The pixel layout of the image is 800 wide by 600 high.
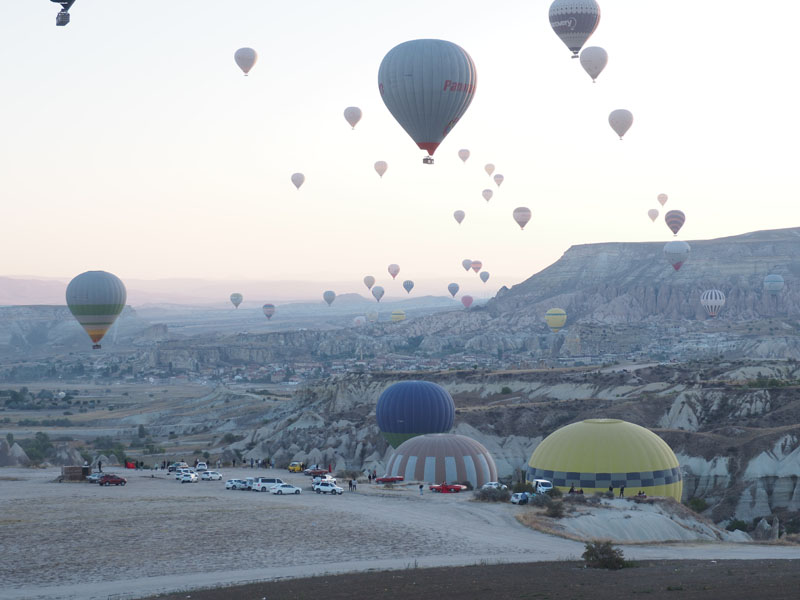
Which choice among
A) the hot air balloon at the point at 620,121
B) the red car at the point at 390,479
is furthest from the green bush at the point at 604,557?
the hot air balloon at the point at 620,121

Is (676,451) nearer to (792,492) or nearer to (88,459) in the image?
(792,492)

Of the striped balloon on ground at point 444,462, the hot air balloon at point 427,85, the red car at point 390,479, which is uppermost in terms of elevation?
the hot air balloon at point 427,85

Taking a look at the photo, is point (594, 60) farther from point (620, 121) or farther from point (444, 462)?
point (444, 462)

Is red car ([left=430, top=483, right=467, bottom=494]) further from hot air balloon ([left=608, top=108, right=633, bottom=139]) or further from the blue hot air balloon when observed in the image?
hot air balloon ([left=608, top=108, right=633, bottom=139])

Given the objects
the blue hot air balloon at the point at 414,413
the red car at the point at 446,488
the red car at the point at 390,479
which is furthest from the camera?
the blue hot air balloon at the point at 414,413

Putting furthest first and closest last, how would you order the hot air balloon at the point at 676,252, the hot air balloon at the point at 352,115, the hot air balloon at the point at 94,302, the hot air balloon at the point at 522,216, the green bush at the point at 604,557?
1. the hot air balloon at the point at 676,252
2. the hot air balloon at the point at 522,216
3. the hot air balloon at the point at 352,115
4. the hot air balloon at the point at 94,302
5. the green bush at the point at 604,557

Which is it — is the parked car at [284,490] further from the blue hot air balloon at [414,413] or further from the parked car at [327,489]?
the blue hot air balloon at [414,413]

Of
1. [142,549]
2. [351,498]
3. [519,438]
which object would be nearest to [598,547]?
[142,549]
